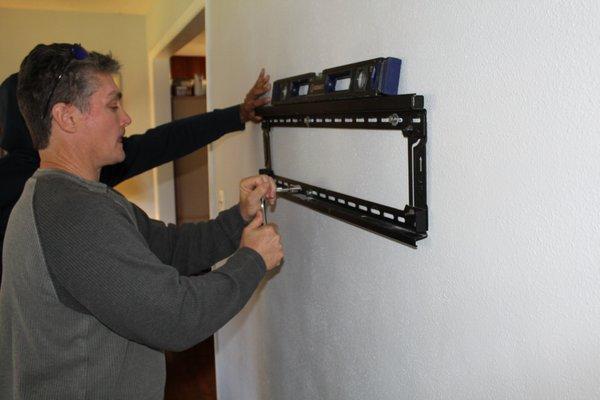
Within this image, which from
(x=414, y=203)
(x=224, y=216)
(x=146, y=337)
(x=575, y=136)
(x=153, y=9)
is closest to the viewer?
(x=575, y=136)

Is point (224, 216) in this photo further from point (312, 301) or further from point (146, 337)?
point (146, 337)

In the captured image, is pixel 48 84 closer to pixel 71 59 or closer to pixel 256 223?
pixel 71 59

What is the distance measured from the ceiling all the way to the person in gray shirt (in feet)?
9.61

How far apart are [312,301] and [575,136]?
33.0 inches

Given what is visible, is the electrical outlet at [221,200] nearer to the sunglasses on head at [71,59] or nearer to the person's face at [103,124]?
the person's face at [103,124]

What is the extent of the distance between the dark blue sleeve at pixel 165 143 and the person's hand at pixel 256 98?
15 cm

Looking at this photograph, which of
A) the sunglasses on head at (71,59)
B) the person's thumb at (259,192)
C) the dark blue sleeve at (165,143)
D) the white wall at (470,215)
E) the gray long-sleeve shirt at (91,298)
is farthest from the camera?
the dark blue sleeve at (165,143)

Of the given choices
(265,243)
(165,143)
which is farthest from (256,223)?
(165,143)

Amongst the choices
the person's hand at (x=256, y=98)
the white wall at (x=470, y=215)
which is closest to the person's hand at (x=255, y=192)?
the white wall at (x=470, y=215)

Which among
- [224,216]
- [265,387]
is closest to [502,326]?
[224,216]

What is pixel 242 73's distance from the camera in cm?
164

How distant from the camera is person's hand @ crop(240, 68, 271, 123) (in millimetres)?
1391

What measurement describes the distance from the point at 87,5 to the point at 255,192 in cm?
337

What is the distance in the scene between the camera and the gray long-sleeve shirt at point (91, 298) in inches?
35.0
